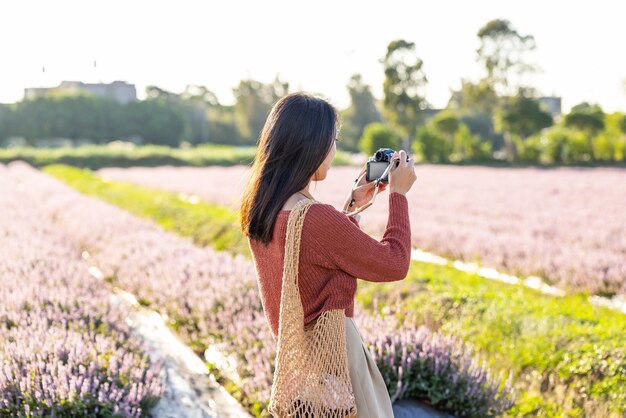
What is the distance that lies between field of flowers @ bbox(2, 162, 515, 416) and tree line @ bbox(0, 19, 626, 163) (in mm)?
39841

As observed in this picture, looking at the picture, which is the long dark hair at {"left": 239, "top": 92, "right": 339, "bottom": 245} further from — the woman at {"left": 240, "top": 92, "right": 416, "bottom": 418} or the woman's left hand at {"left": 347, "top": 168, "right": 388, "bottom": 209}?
the woman's left hand at {"left": 347, "top": 168, "right": 388, "bottom": 209}

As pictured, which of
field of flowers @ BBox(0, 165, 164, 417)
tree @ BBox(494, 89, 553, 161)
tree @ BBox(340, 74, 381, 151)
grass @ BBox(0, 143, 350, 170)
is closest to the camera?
field of flowers @ BBox(0, 165, 164, 417)

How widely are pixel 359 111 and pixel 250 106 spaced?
15.0 meters

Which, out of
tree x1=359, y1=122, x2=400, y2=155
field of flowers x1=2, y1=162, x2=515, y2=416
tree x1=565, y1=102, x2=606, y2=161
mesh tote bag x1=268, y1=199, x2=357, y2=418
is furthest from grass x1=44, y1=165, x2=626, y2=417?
tree x1=359, y1=122, x2=400, y2=155

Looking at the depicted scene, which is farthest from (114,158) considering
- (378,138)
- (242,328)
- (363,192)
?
(363,192)

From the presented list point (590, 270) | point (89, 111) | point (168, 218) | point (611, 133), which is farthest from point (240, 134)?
point (590, 270)

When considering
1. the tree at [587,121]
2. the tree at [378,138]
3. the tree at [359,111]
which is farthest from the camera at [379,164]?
the tree at [359,111]

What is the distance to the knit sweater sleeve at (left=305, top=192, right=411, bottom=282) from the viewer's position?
6.91 ft

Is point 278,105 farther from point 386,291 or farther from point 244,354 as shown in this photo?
point 386,291

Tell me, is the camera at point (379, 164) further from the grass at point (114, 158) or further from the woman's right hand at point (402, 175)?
the grass at point (114, 158)

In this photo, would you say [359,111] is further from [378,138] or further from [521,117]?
→ [521,117]

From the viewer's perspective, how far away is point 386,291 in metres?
6.00

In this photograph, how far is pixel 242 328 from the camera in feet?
15.1

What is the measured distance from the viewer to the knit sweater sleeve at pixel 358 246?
211 centimetres
